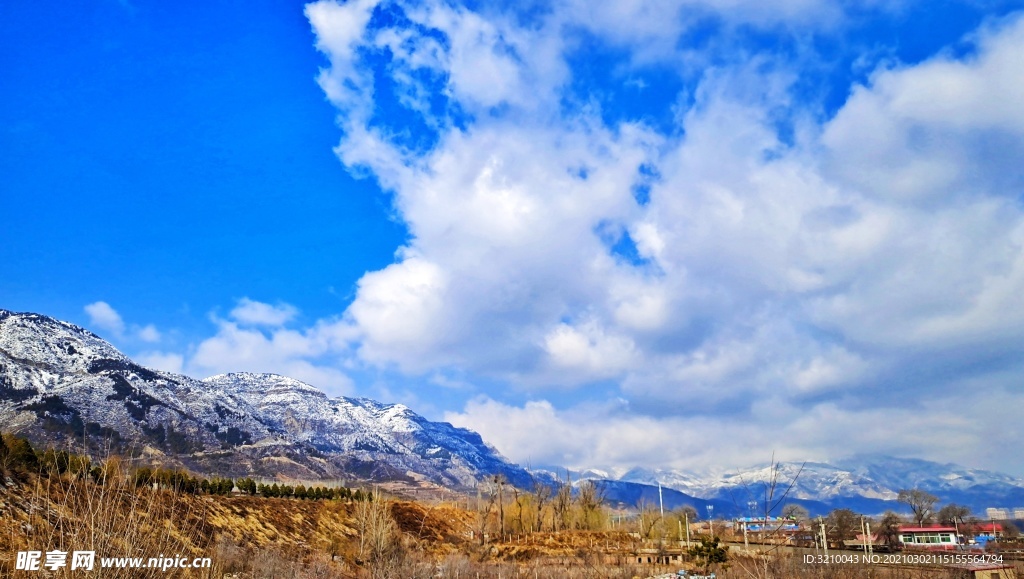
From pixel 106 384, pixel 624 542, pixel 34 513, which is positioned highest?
pixel 106 384

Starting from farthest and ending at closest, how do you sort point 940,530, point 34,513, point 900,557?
point 940,530 < point 900,557 < point 34,513

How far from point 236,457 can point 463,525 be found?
117901 millimetres

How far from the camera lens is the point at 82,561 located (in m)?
6.16

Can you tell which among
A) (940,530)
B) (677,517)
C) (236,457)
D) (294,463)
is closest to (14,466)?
(677,517)

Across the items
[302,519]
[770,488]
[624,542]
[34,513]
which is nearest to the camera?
[34,513]

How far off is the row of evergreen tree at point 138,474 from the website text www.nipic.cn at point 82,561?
749 millimetres

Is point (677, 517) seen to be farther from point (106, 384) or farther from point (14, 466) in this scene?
point (106, 384)

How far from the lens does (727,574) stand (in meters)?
26.5

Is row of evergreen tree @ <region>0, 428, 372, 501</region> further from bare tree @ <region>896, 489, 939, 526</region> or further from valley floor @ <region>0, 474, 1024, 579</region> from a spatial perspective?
bare tree @ <region>896, 489, 939, 526</region>

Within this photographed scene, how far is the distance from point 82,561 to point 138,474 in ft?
22.5

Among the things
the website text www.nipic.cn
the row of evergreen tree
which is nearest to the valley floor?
the website text www.nipic.cn

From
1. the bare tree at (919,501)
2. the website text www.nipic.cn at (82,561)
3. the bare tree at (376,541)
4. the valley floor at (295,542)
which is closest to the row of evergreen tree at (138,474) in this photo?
the valley floor at (295,542)

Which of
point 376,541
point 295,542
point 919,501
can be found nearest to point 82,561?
point 376,541

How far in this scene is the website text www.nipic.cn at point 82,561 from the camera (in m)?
6.09
